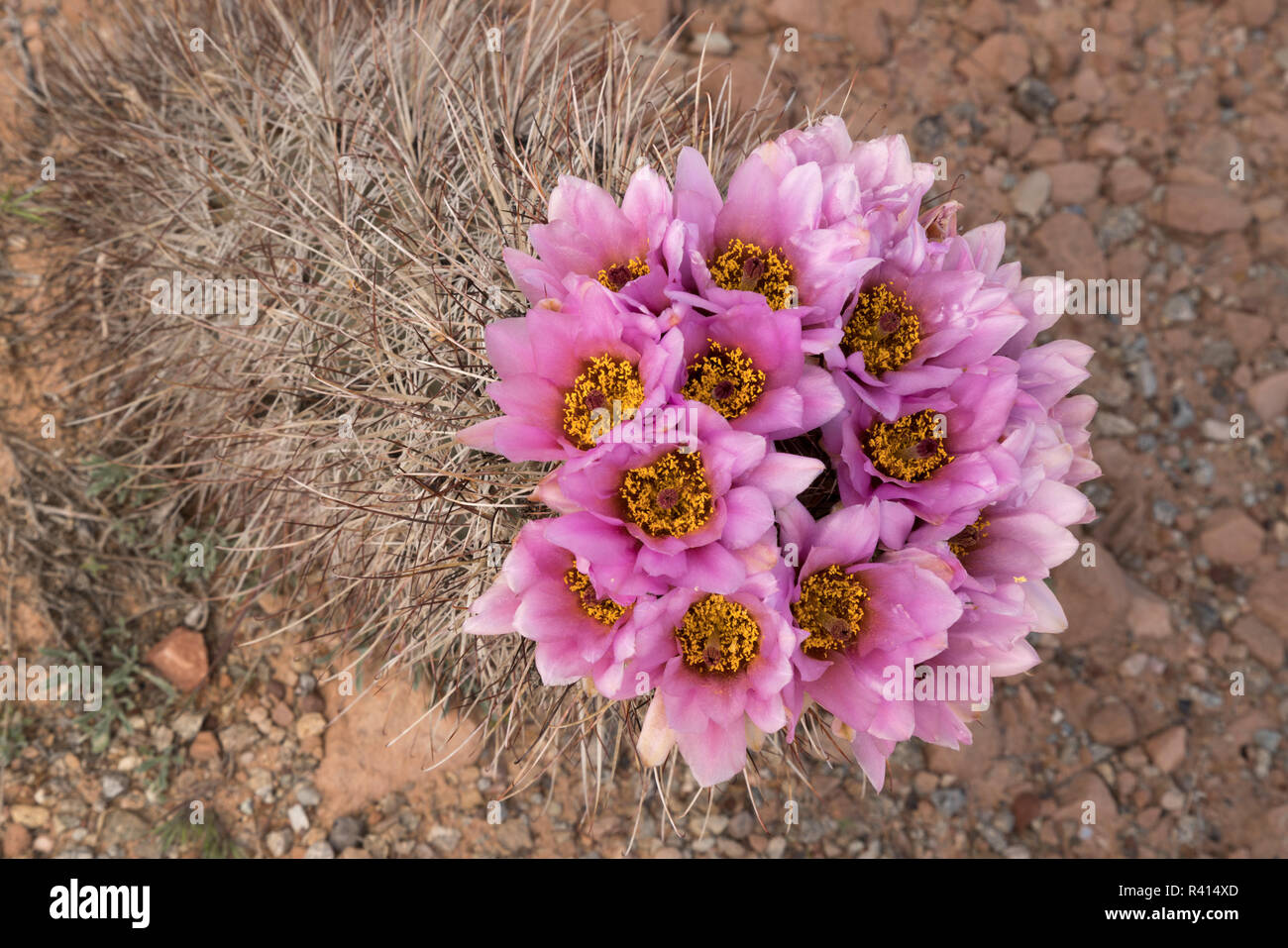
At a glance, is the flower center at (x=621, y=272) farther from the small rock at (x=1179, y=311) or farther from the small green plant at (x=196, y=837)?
the small rock at (x=1179, y=311)

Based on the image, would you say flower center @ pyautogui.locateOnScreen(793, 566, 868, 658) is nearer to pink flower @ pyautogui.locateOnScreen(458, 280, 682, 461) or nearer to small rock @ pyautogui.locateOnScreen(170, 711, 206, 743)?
pink flower @ pyautogui.locateOnScreen(458, 280, 682, 461)

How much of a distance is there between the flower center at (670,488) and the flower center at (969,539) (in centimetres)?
36

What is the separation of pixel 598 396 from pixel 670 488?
156 mm

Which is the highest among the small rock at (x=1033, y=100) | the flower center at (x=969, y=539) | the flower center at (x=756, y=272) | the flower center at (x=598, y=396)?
the small rock at (x=1033, y=100)

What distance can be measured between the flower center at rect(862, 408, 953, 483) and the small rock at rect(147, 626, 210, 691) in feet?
6.35

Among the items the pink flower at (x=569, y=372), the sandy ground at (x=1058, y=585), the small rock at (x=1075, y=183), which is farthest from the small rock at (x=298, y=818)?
the small rock at (x=1075, y=183)

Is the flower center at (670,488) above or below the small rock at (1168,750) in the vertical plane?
above

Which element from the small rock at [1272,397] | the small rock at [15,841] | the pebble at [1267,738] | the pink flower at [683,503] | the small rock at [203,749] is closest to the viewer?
the pink flower at [683,503]

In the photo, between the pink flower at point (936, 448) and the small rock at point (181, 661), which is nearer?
the pink flower at point (936, 448)

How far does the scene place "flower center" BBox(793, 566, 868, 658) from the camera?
1.23m

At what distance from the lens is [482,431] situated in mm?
1279

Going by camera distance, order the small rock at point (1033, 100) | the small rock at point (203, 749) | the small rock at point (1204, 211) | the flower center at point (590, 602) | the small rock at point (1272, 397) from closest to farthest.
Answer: the flower center at point (590, 602) < the small rock at point (203, 749) < the small rock at point (1272, 397) < the small rock at point (1204, 211) < the small rock at point (1033, 100)

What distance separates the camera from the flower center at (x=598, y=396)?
4.00ft

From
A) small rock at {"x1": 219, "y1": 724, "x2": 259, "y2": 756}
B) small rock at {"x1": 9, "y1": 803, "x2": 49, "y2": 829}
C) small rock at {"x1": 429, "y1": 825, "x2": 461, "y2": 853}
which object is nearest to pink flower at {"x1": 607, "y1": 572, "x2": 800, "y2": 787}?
small rock at {"x1": 429, "y1": 825, "x2": 461, "y2": 853}
